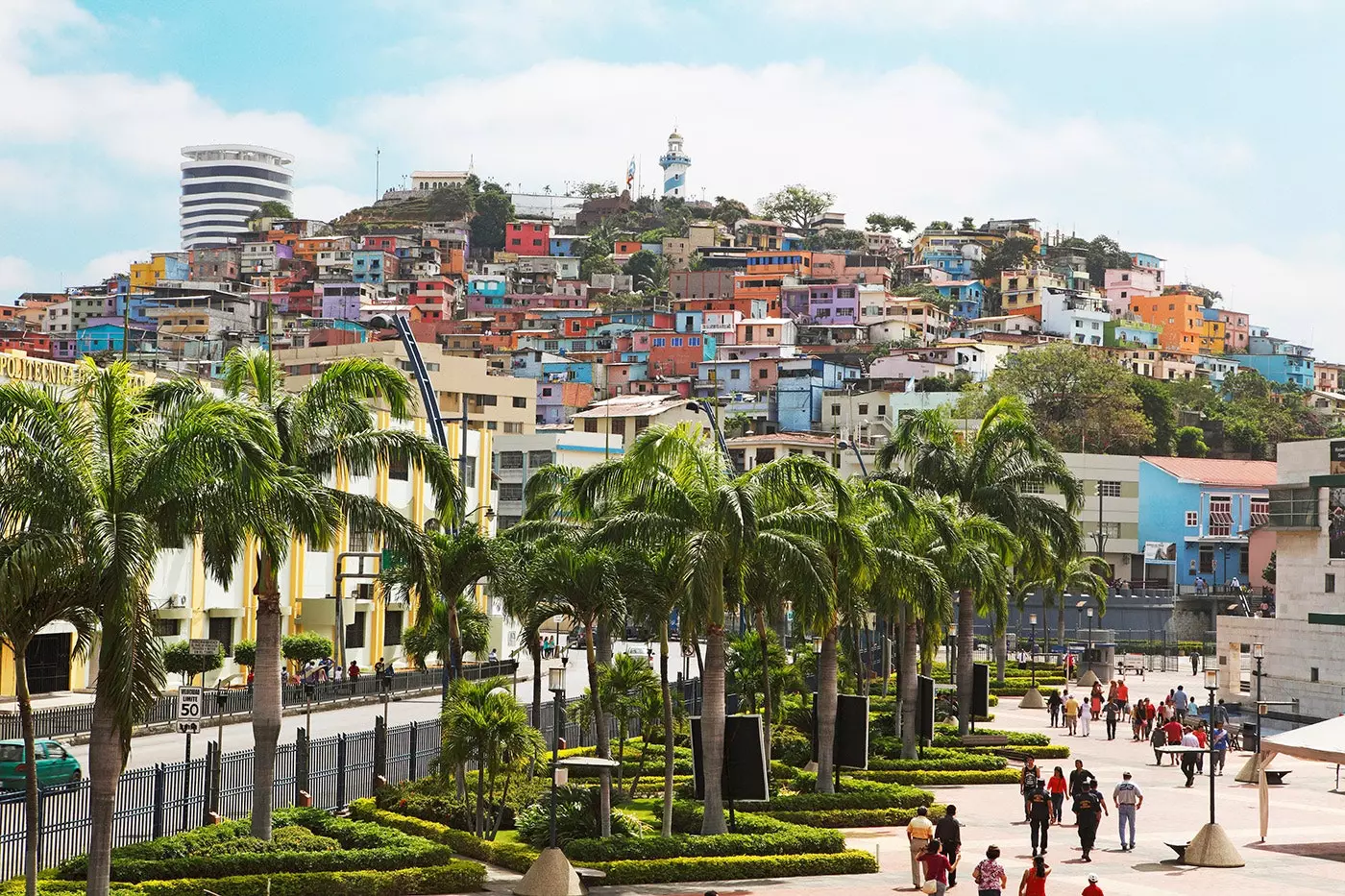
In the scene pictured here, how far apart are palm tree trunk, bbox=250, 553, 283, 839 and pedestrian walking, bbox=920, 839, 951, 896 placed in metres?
9.57

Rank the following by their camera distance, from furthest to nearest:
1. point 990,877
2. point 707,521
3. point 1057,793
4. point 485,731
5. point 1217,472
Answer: point 1217,472 → point 1057,793 → point 707,521 → point 485,731 → point 990,877

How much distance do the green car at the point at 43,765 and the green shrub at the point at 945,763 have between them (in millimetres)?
17052

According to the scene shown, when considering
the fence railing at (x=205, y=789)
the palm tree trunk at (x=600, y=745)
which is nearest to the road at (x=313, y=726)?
the palm tree trunk at (x=600, y=745)

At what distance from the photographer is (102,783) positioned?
19.6 metres

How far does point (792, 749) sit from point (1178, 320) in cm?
15991

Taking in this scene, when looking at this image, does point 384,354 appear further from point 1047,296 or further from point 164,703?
point 1047,296

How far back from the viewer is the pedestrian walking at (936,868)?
22984mm

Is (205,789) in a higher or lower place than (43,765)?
higher

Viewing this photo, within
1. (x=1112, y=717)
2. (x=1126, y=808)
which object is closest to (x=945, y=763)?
(x=1126, y=808)

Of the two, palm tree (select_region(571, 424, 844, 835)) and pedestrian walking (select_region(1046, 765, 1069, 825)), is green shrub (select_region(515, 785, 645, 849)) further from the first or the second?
pedestrian walking (select_region(1046, 765, 1069, 825))

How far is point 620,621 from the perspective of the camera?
1241 inches

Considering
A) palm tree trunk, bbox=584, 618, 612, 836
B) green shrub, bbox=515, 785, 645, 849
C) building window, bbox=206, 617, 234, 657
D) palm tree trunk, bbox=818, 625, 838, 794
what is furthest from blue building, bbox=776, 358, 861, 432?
green shrub, bbox=515, 785, 645, 849

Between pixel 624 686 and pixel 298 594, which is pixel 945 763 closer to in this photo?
pixel 624 686

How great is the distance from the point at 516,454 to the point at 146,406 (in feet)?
259
